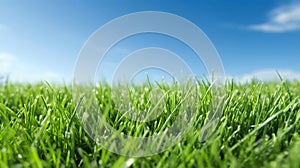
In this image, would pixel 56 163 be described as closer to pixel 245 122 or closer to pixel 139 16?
pixel 245 122

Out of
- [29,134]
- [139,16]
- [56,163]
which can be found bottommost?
[56,163]

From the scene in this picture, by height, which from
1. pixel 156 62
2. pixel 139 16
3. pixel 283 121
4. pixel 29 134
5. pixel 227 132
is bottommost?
pixel 29 134

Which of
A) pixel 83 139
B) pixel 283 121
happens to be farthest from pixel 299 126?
pixel 83 139

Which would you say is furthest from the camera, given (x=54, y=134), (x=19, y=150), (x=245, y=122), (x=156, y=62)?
(x=156, y=62)

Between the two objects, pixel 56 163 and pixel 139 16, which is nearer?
pixel 56 163

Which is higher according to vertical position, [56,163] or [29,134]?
[29,134]

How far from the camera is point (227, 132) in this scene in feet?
5.09

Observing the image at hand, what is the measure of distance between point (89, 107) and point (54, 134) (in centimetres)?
38

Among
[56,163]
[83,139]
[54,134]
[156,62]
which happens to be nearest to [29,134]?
[54,134]

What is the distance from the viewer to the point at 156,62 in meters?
2.32

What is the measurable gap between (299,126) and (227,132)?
329 millimetres

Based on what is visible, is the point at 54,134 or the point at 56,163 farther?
the point at 54,134

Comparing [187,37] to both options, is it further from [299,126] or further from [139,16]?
[299,126]

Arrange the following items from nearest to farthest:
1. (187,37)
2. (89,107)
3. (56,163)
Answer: (56,163)
(89,107)
(187,37)
